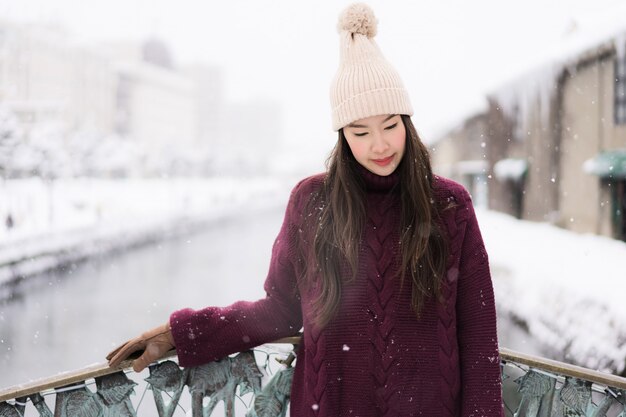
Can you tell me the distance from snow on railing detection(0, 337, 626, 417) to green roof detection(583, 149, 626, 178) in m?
11.2

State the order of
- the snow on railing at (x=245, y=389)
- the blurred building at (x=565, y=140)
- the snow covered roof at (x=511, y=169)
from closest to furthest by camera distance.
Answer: the snow on railing at (x=245, y=389), the blurred building at (x=565, y=140), the snow covered roof at (x=511, y=169)

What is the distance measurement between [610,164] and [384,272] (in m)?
11.8

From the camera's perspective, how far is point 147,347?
5.15 ft

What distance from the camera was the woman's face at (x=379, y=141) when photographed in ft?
4.67

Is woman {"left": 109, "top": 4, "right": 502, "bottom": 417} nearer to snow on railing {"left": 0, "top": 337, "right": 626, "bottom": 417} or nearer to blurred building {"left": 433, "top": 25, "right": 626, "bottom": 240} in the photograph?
snow on railing {"left": 0, "top": 337, "right": 626, "bottom": 417}

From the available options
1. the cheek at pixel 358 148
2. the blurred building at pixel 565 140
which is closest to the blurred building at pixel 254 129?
the blurred building at pixel 565 140

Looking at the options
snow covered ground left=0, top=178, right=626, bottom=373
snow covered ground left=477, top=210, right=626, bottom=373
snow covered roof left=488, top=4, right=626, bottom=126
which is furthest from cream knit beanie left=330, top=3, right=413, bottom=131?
snow covered roof left=488, top=4, right=626, bottom=126

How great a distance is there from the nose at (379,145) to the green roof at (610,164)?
11.6m

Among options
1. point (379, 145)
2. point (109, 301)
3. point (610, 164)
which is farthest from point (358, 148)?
point (109, 301)

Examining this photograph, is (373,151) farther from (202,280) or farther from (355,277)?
(202,280)

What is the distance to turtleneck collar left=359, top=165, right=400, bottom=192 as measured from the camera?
1.47m

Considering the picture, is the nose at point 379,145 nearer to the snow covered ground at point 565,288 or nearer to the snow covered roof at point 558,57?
the snow covered ground at point 565,288

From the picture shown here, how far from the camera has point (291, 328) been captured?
1.61 m

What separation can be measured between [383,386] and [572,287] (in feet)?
35.1
